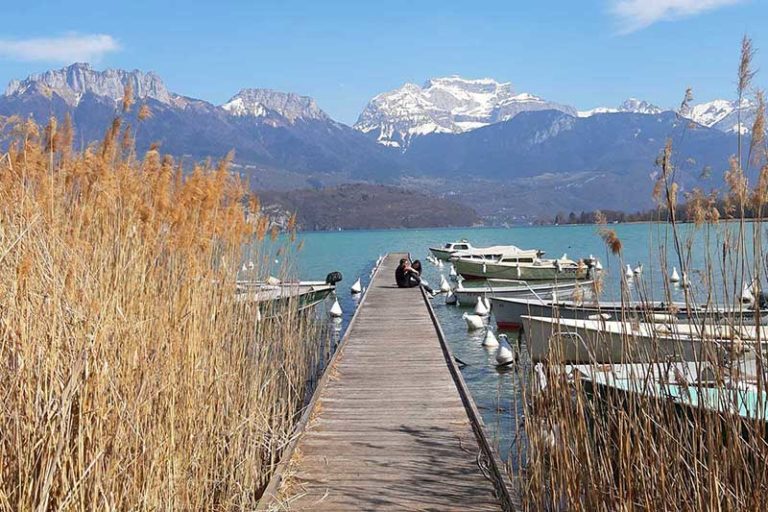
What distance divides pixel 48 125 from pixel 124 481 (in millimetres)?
2869

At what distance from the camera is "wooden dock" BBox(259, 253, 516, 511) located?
13.7 ft

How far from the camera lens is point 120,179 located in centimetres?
460

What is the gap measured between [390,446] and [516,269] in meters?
22.0

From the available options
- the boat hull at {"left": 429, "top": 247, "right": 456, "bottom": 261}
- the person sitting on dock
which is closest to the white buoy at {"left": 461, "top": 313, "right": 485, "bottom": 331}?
the person sitting on dock

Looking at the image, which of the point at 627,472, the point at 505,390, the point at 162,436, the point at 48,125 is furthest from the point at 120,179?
the point at 505,390

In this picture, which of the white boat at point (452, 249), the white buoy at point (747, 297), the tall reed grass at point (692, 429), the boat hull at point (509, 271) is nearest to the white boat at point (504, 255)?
the boat hull at point (509, 271)

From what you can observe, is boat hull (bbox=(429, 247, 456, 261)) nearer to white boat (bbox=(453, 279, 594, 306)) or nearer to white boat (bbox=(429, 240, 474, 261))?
white boat (bbox=(429, 240, 474, 261))

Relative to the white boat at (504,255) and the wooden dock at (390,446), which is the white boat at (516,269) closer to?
the white boat at (504,255)

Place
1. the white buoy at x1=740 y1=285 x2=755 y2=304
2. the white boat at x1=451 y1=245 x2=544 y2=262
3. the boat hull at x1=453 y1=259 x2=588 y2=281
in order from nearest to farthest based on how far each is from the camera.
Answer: the white buoy at x1=740 y1=285 x2=755 y2=304
the boat hull at x1=453 y1=259 x2=588 y2=281
the white boat at x1=451 y1=245 x2=544 y2=262

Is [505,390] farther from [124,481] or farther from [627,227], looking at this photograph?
[627,227]

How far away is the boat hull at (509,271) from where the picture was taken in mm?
24969

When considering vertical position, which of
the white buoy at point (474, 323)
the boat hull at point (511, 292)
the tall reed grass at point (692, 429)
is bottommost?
the white buoy at point (474, 323)

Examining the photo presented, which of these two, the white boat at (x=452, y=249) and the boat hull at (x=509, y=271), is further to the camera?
the white boat at (x=452, y=249)

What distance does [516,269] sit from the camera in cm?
2659
